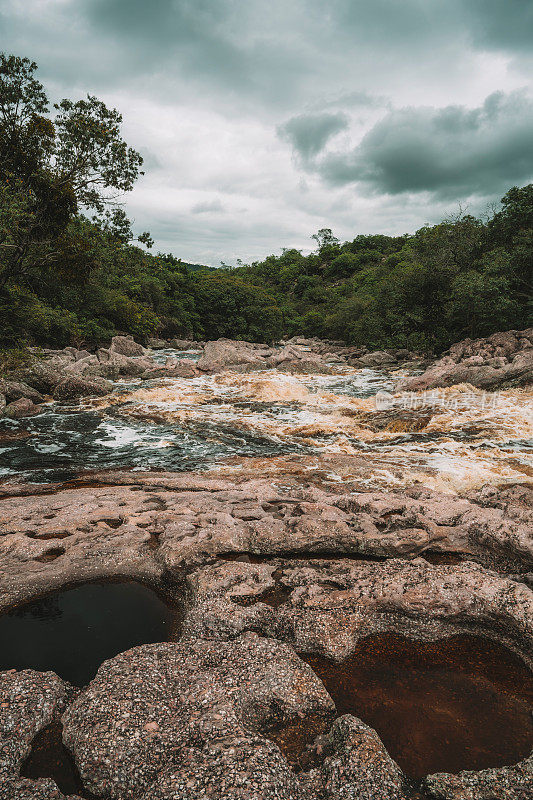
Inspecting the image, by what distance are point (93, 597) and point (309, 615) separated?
2.14m

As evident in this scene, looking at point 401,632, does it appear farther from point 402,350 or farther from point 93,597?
point 402,350

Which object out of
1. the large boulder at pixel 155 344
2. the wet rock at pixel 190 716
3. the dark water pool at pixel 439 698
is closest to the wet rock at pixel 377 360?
the large boulder at pixel 155 344

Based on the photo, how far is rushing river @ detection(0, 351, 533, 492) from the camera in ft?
27.1

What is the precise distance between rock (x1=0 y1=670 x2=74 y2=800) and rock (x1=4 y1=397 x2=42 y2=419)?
37.1 feet

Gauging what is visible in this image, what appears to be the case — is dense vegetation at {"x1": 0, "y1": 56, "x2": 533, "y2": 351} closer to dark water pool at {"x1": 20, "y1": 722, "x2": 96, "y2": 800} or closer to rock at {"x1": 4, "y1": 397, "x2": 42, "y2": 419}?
rock at {"x1": 4, "y1": 397, "x2": 42, "y2": 419}

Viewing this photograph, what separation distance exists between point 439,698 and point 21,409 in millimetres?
13453

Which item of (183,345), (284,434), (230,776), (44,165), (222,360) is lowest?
(284,434)

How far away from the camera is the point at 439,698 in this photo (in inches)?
109

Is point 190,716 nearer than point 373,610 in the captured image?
Yes

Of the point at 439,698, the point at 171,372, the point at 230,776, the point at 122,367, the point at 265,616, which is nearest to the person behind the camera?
the point at 230,776

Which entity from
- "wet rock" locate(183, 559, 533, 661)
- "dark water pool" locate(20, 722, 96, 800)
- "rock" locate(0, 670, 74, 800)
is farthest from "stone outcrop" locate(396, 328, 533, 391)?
"dark water pool" locate(20, 722, 96, 800)

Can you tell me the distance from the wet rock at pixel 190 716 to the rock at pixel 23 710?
0.66 feet

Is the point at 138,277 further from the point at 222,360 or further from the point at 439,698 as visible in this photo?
the point at 439,698

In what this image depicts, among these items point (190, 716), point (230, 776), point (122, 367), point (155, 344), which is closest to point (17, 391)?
point (122, 367)
